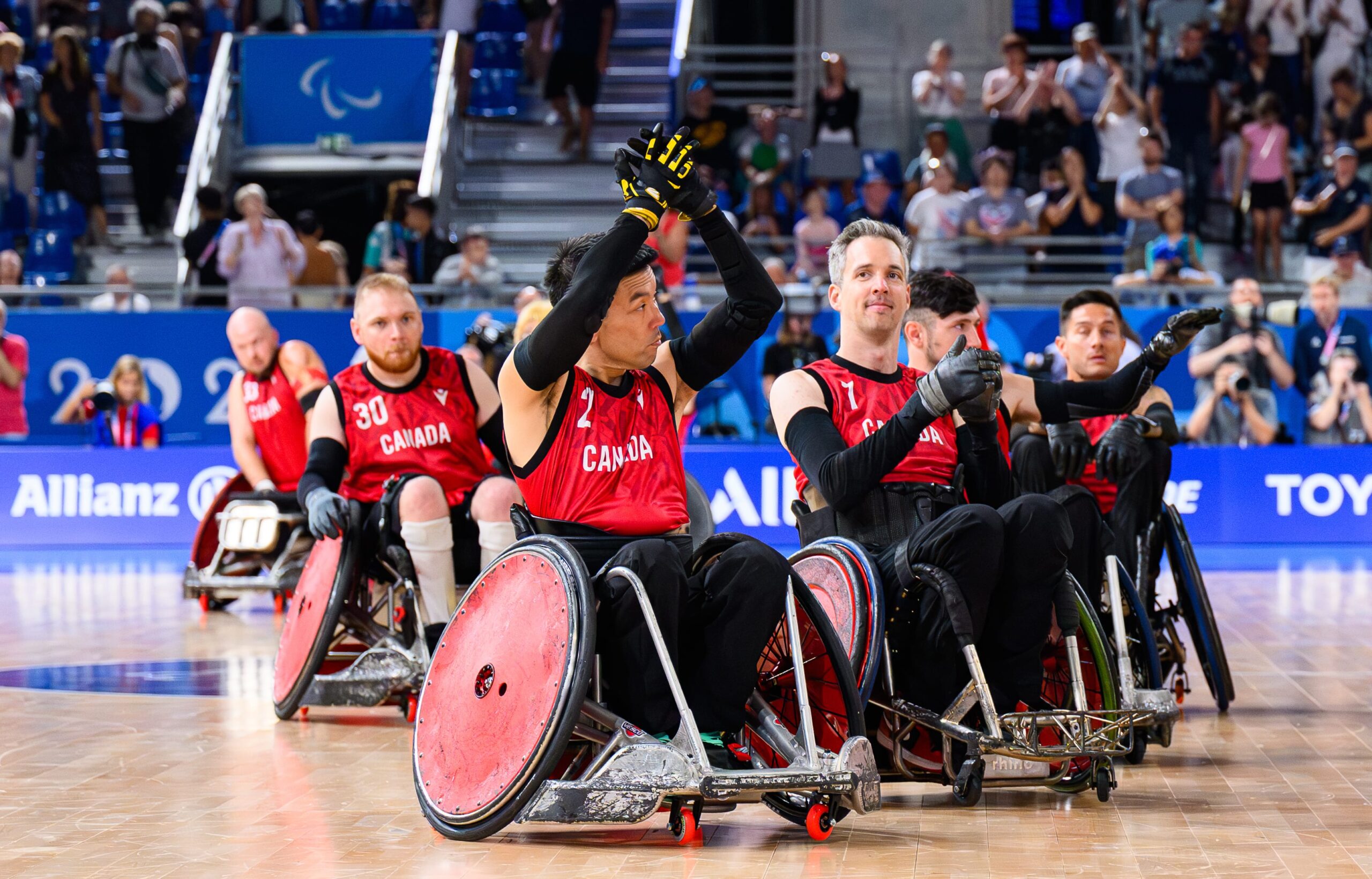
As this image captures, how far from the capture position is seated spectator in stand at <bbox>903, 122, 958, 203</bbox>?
52.7 ft

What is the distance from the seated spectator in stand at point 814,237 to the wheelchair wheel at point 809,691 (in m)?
→ 9.56

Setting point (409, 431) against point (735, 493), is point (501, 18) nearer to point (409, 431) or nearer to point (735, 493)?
point (735, 493)

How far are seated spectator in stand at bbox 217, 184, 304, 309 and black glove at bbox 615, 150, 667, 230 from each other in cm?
1086

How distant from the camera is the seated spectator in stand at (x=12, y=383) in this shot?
13.9 meters

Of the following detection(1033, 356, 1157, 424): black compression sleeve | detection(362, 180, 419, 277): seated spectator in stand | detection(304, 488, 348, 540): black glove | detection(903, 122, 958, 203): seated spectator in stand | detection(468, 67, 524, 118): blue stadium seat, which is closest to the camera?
detection(1033, 356, 1157, 424): black compression sleeve

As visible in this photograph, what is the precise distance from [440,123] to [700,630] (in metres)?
13.7

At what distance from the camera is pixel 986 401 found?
4.95 metres

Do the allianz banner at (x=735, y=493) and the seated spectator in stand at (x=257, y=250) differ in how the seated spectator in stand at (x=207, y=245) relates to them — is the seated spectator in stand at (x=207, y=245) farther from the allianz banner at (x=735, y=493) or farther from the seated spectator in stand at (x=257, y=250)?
the allianz banner at (x=735, y=493)

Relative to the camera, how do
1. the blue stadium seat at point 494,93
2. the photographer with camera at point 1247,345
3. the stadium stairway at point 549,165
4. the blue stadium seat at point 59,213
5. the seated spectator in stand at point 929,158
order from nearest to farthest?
1. the photographer with camera at point 1247,345
2. the seated spectator in stand at point 929,158
3. the blue stadium seat at point 59,213
4. the stadium stairway at point 549,165
5. the blue stadium seat at point 494,93

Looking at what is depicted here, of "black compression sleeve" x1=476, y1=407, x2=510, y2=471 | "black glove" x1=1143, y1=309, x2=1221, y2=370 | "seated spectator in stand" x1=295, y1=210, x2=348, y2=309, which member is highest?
"seated spectator in stand" x1=295, y1=210, x2=348, y2=309

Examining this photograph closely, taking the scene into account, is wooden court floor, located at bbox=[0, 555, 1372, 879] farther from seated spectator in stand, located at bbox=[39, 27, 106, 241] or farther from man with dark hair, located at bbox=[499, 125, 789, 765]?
seated spectator in stand, located at bbox=[39, 27, 106, 241]

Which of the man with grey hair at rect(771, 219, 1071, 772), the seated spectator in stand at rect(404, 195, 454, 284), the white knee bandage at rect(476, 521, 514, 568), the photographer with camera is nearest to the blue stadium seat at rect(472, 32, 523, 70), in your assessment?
the seated spectator in stand at rect(404, 195, 454, 284)

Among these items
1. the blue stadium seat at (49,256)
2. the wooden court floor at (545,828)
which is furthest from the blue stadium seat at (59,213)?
the wooden court floor at (545,828)

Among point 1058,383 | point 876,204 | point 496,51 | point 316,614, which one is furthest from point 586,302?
point 496,51
